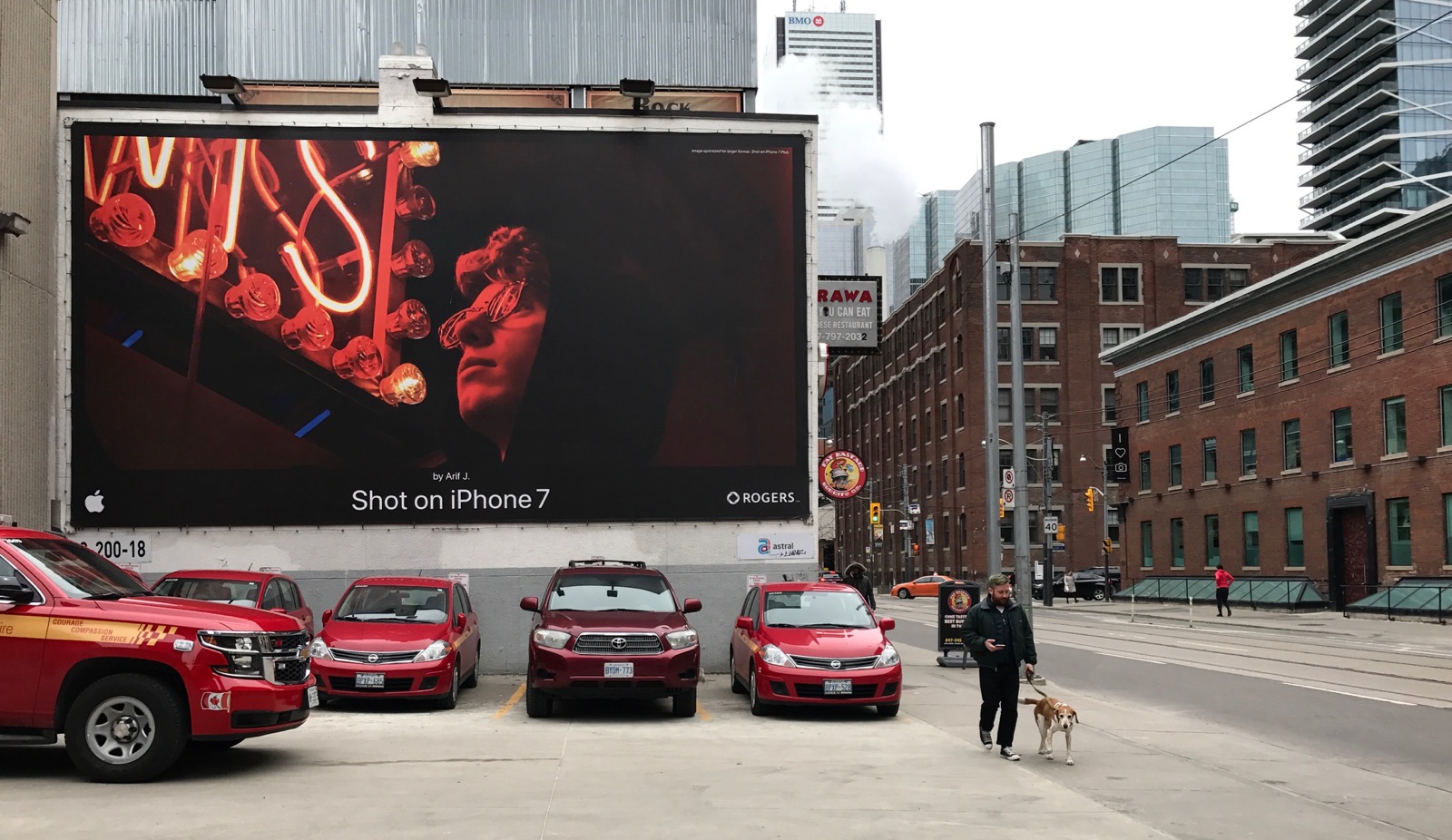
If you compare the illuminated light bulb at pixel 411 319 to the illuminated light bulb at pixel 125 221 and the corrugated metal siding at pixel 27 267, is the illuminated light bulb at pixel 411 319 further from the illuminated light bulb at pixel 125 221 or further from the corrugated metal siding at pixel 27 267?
the corrugated metal siding at pixel 27 267

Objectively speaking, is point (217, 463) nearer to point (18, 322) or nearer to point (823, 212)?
point (18, 322)

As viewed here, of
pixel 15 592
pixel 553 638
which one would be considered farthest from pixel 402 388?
pixel 15 592

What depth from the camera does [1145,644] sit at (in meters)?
29.1

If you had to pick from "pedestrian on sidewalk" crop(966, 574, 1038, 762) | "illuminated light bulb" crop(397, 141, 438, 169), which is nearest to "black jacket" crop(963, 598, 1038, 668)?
"pedestrian on sidewalk" crop(966, 574, 1038, 762)

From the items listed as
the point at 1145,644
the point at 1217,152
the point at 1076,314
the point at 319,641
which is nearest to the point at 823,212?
the point at 1217,152

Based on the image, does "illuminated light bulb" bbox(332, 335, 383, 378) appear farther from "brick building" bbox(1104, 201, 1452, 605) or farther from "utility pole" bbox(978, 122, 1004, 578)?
"brick building" bbox(1104, 201, 1452, 605)

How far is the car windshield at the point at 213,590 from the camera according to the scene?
53.8ft

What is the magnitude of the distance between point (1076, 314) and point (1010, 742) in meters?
68.7

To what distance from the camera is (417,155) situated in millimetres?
21531

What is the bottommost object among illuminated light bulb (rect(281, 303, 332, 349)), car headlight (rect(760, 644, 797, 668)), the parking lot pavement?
the parking lot pavement

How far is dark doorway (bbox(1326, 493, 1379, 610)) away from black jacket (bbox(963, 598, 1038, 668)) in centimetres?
3475

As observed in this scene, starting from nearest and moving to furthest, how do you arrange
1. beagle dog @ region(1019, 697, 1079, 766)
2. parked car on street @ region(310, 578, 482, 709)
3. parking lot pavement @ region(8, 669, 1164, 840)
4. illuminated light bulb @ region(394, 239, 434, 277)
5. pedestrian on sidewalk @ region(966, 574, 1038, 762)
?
parking lot pavement @ region(8, 669, 1164, 840) → beagle dog @ region(1019, 697, 1079, 766) → pedestrian on sidewalk @ region(966, 574, 1038, 762) → parked car on street @ region(310, 578, 482, 709) → illuminated light bulb @ region(394, 239, 434, 277)

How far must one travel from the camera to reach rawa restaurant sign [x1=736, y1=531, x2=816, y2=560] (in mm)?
21406

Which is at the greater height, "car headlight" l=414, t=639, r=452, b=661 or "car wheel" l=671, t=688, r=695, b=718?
"car headlight" l=414, t=639, r=452, b=661
